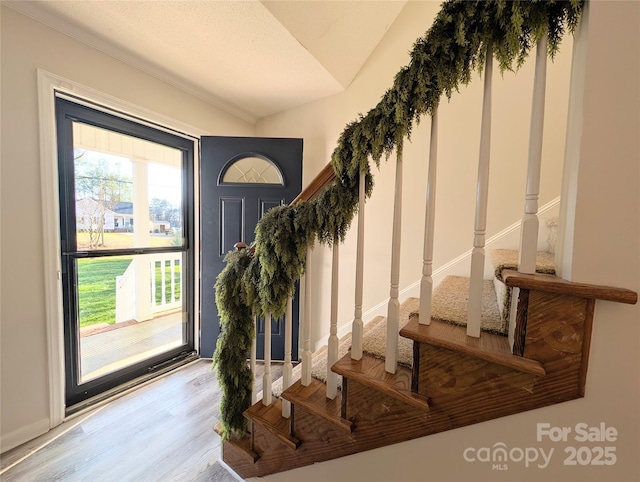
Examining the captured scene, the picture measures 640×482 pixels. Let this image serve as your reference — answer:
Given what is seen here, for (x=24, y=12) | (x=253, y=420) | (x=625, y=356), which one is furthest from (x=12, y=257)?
(x=625, y=356)

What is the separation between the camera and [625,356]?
0.49 meters

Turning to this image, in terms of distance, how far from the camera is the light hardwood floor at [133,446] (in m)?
1.22

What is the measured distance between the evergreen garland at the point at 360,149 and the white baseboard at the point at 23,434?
1.24 metres

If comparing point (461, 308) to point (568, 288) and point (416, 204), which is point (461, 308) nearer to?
point (568, 288)

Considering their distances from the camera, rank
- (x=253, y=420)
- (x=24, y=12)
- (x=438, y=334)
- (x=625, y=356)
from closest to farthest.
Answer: (x=625, y=356)
(x=438, y=334)
(x=253, y=420)
(x=24, y=12)

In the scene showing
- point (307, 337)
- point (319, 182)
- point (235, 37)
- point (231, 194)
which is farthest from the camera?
point (231, 194)

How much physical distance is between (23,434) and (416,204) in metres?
2.75

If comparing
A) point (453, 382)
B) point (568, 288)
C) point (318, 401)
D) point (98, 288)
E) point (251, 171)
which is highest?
point (251, 171)

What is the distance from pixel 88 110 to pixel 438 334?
234 cm

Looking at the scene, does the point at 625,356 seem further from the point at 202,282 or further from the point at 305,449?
the point at 202,282

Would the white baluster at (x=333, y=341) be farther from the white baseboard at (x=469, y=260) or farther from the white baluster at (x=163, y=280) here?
the white baluster at (x=163, y=280)

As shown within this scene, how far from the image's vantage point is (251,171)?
87.9 inches

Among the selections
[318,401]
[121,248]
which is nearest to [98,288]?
[121,248]

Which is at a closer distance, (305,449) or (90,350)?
(305,449)
